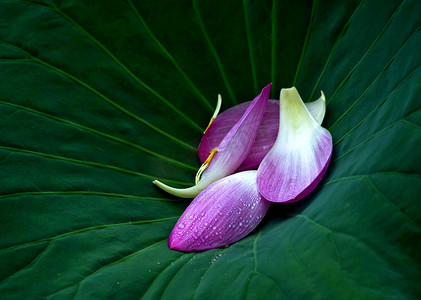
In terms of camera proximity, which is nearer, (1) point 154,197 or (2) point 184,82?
(1) point 154,197

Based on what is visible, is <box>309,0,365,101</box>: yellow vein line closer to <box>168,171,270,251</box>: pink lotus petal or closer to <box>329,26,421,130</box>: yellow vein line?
<box>329,26,421,130</box>: yellow vein line

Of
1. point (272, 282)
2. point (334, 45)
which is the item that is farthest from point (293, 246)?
point (334, 45)

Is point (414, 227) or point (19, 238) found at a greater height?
point (414, 227)

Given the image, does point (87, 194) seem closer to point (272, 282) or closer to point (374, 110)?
point (272, 282)

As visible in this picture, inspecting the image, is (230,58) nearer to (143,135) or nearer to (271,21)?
(271,21)

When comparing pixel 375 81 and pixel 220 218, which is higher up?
pixel 375 81

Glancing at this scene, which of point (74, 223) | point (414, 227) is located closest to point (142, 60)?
point (74, 223)
